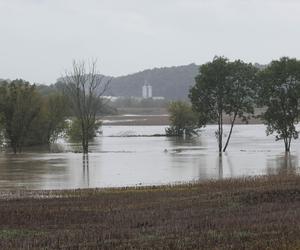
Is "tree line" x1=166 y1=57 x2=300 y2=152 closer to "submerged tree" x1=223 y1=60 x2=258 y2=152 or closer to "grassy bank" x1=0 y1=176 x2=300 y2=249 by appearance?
"submerged tree" x1=223 y1=60 x2=258 y2=152

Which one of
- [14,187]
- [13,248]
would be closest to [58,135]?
[14,187]

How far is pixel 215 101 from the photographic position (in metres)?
45.0

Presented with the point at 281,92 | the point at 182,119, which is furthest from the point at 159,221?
the point at 182,119

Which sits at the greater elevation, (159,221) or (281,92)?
(281,92)

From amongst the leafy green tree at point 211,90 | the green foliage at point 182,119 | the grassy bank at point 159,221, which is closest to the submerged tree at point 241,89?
the leafy green tree at point 211,90

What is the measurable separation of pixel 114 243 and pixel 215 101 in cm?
3752

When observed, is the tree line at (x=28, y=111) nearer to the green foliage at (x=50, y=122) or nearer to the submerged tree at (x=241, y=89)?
the green foliage at (x=50, y=122)

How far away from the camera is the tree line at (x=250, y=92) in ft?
141

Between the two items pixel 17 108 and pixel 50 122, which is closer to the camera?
pixel 17 108

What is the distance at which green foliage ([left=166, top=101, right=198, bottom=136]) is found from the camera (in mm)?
89062

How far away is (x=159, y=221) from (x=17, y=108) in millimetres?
44409

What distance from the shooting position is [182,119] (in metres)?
90.4

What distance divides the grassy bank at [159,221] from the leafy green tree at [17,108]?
3795cm

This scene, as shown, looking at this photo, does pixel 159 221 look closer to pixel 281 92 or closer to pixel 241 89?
pixel 281 92
